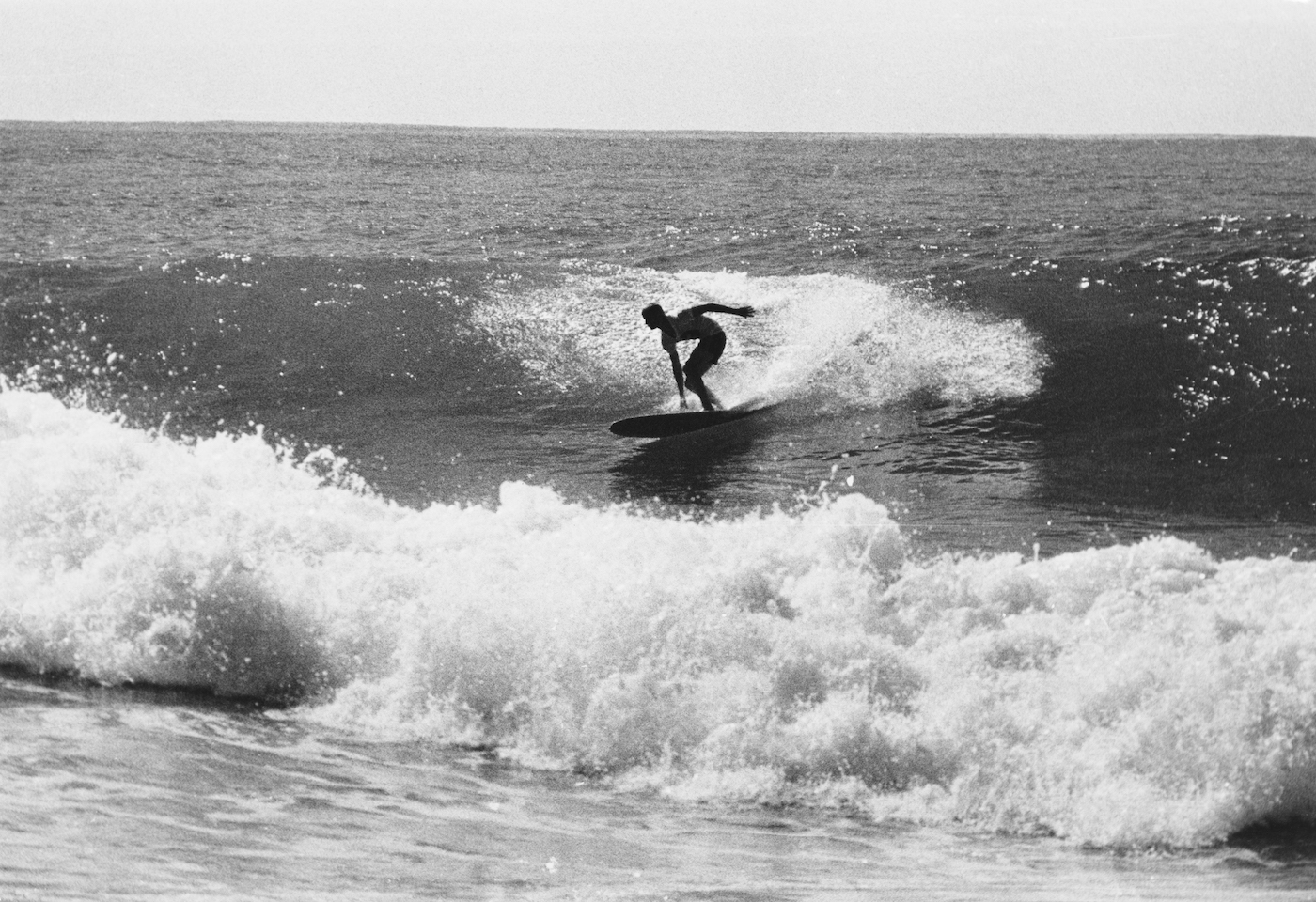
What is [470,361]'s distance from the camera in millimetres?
15164

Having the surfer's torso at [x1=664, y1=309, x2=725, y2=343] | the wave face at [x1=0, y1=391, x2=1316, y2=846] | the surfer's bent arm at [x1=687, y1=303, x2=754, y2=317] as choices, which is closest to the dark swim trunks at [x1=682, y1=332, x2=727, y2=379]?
the surfer's torso at [x1=664, y1=309, x2=725, y2=343]

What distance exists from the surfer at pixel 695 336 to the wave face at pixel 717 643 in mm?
3956

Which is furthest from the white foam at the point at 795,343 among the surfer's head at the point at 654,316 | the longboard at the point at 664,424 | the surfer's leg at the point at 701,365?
the surfer's head at the point at 654,316

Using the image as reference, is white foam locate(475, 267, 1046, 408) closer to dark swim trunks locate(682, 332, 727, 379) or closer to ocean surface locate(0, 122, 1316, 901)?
ocean surface locate(0, 122, 1316, 901)

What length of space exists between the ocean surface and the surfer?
62cm

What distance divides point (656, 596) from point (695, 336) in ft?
19.3

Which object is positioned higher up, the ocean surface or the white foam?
the white foam

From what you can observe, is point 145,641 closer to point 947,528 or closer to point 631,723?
point 631,723

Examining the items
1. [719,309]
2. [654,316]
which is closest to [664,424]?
[654,316]

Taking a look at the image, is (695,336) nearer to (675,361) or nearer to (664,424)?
(675,361)

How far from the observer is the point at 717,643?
6594 millimetres

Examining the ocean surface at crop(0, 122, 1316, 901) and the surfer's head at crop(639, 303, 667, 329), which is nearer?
the ocean surface at crop(0, 122, 1316, 901)

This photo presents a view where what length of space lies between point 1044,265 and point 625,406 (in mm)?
9393

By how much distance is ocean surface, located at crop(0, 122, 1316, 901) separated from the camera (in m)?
5.07
